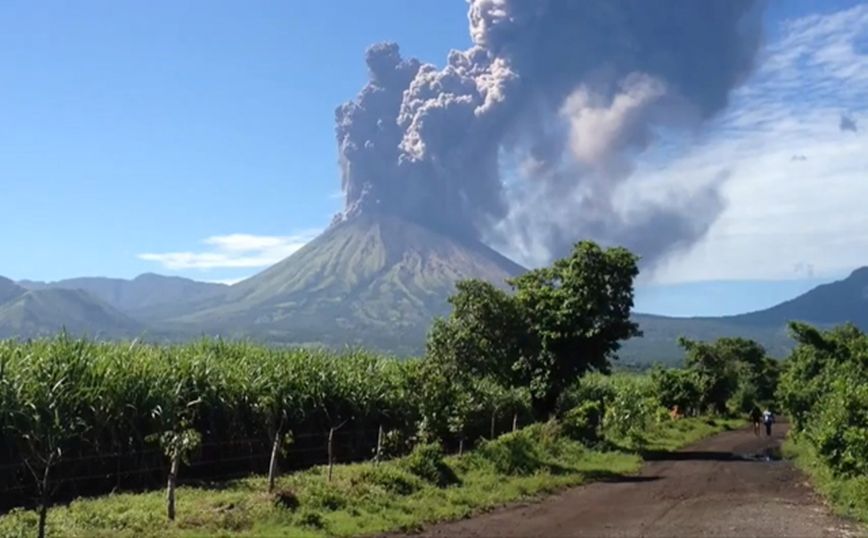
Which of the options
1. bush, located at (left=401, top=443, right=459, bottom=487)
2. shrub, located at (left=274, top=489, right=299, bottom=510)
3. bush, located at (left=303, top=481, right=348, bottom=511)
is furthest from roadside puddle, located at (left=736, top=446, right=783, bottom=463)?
shrub, located at (left=274, top=489, right=299, bottom=510)


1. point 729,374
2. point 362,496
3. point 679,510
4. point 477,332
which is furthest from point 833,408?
point 729,374

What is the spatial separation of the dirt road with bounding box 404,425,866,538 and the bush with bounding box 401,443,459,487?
2.09 meters

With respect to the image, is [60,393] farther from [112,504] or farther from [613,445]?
[613,445]

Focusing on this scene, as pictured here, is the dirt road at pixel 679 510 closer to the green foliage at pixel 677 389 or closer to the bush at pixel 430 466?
the bush at pixel 430 466

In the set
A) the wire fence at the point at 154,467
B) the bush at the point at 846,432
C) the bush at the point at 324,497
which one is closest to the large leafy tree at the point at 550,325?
the wire fence at the point at 154,467

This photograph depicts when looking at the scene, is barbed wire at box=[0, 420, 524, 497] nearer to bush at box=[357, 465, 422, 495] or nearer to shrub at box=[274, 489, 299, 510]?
bush at box=[357, 465, 422, 495]

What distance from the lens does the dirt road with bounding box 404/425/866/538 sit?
16.5 m

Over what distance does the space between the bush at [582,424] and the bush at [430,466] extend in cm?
1167

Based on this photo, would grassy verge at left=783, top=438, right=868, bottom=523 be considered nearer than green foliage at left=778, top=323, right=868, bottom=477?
Yes

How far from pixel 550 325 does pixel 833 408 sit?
12664 millimetres

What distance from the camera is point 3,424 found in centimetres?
1609

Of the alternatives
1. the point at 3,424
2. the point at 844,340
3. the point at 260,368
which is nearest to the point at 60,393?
the point at 3,424

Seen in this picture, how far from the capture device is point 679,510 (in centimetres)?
1956

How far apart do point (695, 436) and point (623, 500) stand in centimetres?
2903
